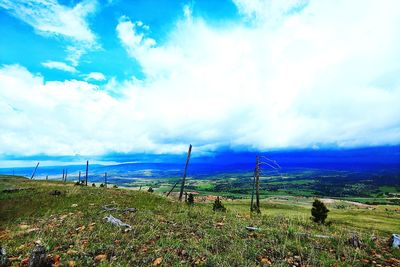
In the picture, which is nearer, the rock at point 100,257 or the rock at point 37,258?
the rock at point 37,258

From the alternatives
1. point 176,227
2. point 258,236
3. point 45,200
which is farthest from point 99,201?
point 258,236

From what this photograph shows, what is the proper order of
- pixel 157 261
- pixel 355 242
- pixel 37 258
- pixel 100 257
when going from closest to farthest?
pixel 37 258, pixel 157 261, pixel 100 257, pixel 355 242

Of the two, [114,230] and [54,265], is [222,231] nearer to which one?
[114,230]

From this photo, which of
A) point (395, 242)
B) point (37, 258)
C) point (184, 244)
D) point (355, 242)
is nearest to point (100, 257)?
point (37, 258)

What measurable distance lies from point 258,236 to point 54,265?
784cm

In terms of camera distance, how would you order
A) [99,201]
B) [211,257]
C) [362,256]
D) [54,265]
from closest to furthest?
[54,265] < [211,257] < [362,256] < [99,201]

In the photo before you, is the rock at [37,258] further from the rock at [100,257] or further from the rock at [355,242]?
the rock at [355,242]

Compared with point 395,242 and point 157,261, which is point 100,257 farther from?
point 395,242

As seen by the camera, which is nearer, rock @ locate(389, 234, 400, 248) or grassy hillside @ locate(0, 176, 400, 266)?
grassy hillside @ locate(0, 176, 400, 266)

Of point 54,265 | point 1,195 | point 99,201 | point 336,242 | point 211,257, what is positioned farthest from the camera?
point 1,195

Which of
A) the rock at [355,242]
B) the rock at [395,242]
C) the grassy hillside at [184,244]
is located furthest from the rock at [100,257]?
the rock at [395,242]

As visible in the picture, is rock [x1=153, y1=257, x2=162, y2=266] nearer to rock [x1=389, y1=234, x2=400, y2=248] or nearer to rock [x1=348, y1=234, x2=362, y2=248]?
rock [x1=348, y1=234, x2=362, y2=248]

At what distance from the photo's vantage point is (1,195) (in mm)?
26547

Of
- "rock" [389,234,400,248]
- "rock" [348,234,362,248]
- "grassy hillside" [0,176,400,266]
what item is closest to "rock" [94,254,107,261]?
"grassy hillside" [0,176,400,266]
